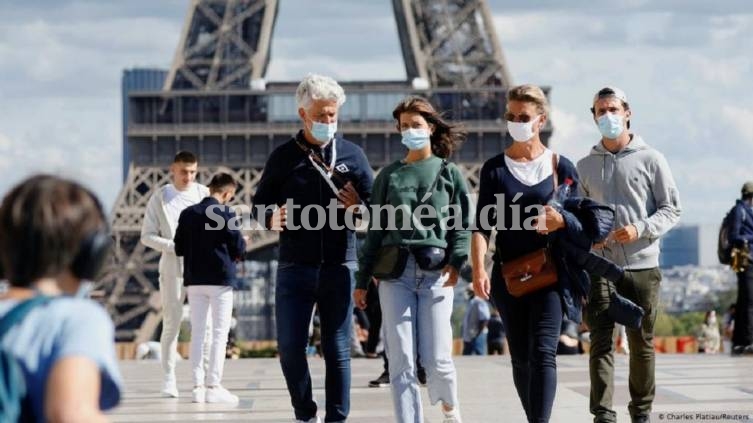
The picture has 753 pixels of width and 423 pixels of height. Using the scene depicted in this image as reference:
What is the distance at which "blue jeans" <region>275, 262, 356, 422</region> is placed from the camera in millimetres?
8219

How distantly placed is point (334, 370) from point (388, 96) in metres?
51.1

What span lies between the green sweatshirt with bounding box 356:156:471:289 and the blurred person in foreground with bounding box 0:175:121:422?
4475 millimetres

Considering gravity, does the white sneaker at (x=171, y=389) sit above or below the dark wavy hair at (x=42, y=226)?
below

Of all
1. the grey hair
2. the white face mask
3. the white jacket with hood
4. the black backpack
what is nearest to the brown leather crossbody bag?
the white face mask

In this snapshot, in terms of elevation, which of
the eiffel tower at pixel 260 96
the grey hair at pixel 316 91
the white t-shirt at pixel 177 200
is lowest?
the white t-shirt at pixel 177 200

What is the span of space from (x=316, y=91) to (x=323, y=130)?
195mm

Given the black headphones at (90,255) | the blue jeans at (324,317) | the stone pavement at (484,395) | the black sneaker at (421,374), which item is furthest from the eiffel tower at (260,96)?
the black headphones at (90,255)

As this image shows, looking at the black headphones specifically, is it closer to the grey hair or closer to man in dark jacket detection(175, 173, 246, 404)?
the grey hair

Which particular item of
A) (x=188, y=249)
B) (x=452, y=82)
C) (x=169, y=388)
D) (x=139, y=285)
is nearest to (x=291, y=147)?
(x=188, y=249)

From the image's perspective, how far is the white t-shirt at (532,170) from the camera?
779 cm

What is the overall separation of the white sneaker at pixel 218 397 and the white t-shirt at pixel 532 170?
14.2 feet

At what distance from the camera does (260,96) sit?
58625mm

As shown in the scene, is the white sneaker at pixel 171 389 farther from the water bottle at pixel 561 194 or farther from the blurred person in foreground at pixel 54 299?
the blurred person in foreground at pixel 54 299

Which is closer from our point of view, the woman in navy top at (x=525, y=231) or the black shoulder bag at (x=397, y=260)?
the woman in navy top at (x=525, y=231)
